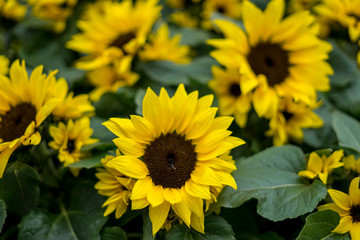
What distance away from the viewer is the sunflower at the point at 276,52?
1.33m

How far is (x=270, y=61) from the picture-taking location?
141cm

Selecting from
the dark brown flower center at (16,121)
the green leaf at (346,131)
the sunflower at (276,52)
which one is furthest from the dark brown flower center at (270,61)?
the dark brown flower center at (16,121)

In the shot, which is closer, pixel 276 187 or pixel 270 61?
pixel 276 187

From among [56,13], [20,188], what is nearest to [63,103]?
[20,188]

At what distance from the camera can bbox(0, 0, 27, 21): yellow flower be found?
65.9 inches

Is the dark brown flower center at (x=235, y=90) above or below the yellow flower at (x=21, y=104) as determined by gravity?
below

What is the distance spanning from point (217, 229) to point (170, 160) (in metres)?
0.20

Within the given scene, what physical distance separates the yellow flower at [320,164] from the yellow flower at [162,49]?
0.74 m

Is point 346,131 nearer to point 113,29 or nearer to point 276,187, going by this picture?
point 276,187

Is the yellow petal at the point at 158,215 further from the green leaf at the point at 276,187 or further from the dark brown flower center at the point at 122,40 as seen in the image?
the dark brown flower center at the point at 122,40

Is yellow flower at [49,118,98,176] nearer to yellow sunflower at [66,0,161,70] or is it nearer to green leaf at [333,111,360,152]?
yellow sunflower at [66,0,161,70]

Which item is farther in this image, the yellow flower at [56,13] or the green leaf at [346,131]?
the yellow flower at [56,13]

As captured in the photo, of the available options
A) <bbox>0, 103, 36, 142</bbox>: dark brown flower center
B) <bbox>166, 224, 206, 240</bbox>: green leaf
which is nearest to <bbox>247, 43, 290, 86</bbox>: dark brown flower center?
<bbox>166, 224, 206, 240</bbox>: green leaf

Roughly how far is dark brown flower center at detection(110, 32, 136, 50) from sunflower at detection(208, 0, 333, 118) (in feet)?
1.30
